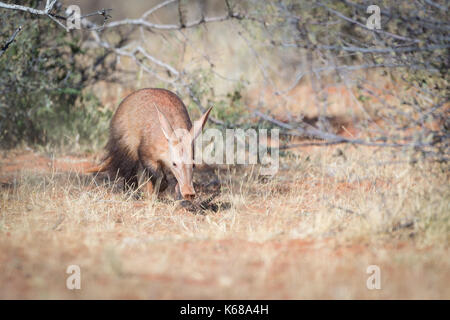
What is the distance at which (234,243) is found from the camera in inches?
180

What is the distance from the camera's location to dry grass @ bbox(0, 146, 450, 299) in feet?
11.8

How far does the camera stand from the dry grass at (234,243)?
3.59 m

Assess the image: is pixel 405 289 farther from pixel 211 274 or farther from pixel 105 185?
pixel 105 185

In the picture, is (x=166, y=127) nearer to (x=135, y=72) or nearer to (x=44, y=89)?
(x=44, y=89)

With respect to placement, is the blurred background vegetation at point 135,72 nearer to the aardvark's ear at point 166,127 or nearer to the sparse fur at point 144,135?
the sparse fur at point 144,135

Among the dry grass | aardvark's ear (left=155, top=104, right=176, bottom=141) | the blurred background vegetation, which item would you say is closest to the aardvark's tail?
the dry grass

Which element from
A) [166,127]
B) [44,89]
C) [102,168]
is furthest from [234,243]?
[44,89]

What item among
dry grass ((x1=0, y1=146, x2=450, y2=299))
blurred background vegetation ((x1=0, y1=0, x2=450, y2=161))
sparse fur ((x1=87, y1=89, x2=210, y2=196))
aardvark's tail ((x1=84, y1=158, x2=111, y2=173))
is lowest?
dry grass ((x1=0, y1=146, x2=450, y2=299))

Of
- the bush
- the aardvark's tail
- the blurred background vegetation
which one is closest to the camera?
the aardvark's tail

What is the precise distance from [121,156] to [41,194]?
1.06 meters

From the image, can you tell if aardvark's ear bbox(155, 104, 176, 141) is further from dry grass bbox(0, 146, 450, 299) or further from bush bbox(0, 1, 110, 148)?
bush bbox(0, 1, 110, 148)

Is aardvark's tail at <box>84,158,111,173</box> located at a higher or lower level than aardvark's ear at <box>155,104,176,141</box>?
lower

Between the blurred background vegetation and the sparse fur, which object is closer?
the sparse fur

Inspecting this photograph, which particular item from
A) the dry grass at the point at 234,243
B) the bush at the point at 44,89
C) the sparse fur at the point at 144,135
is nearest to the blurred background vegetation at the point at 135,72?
the bush at the point at 44,89
